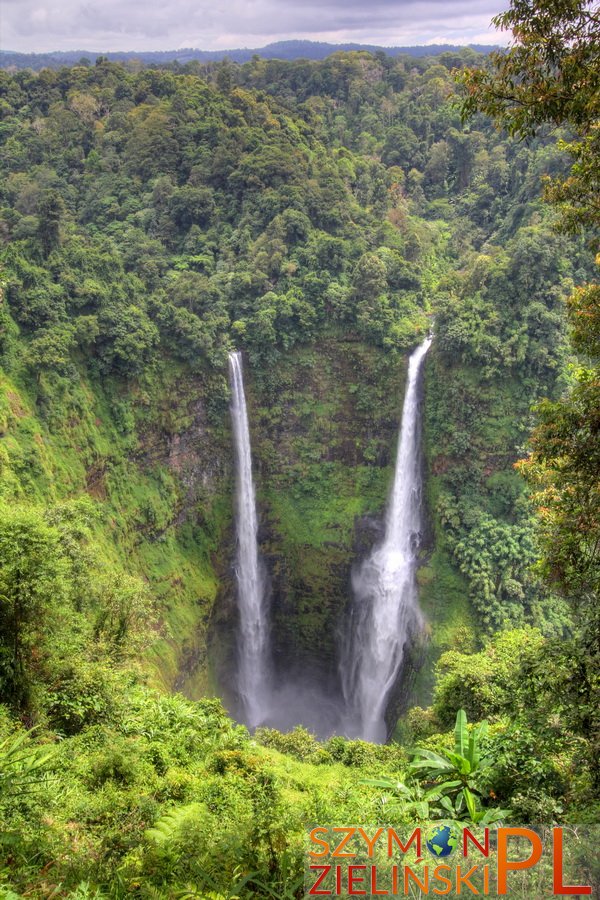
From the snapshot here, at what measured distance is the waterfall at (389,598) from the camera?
2567cm

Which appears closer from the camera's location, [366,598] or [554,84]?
[554,84]

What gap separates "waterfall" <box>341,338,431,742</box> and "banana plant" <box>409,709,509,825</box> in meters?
18.3

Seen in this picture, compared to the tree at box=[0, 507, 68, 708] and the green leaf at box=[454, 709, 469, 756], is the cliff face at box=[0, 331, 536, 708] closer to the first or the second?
the tree at box=[0, 507, 68, 708]

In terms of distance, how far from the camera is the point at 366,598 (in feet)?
89.0

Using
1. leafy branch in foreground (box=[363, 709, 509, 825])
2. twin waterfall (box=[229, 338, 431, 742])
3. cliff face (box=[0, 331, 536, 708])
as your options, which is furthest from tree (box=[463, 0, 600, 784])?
twin waterfall (box=[229, 338, 431, 742])

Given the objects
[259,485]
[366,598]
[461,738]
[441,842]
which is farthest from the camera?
[259,485]

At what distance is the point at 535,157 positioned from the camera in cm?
3588

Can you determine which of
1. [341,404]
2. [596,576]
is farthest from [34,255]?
[596,576]

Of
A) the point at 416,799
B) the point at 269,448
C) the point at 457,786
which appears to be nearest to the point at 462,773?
the point at 457,786

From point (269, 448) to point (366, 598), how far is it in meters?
8.30

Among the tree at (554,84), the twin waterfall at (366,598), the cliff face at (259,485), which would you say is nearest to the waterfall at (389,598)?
the twin waterfall at (366,598)

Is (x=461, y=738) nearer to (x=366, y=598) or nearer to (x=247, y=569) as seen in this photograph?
(x=366, y=598)

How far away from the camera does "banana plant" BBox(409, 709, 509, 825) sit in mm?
6473

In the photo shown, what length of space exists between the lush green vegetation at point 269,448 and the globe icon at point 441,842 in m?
1.11
